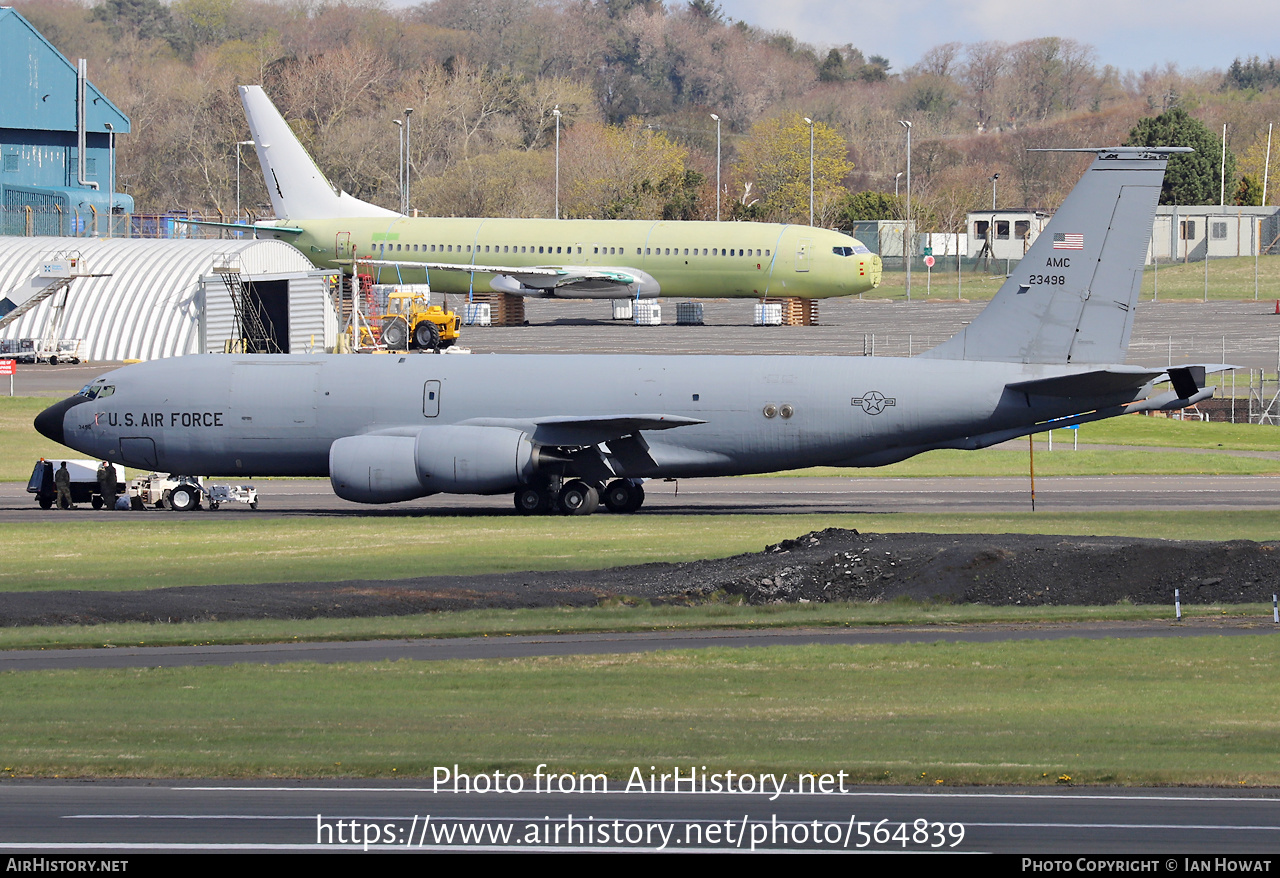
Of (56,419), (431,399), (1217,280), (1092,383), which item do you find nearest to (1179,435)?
(1092,383)

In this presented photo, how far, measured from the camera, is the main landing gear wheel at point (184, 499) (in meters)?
41.2

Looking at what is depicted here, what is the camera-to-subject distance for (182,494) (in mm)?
41375

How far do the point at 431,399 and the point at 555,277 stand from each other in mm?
49379

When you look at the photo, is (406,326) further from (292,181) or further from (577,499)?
(577,499)

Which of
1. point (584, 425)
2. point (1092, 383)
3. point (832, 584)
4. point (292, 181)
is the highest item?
point (292, 181)

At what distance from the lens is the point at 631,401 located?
1513 inches

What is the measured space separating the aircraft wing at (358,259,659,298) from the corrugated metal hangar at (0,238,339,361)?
10.6 metres

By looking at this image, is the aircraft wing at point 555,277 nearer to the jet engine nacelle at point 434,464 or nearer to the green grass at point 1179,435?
the green grass at point 1179,435

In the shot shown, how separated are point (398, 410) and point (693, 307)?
52521 mm

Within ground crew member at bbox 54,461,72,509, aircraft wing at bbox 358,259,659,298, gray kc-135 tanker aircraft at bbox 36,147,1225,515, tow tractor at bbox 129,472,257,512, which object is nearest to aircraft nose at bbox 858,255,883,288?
aircraft wing at bbox 358,259,659,298

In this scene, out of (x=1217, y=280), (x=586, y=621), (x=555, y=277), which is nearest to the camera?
(x=586, y=621)

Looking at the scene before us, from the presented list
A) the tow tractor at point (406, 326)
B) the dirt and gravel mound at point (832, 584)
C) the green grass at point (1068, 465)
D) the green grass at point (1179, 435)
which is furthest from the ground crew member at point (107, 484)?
the green grass at point (1179, 435)

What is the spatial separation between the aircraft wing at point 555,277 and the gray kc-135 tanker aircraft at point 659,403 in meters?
47.5

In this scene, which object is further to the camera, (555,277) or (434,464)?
(555,277)
